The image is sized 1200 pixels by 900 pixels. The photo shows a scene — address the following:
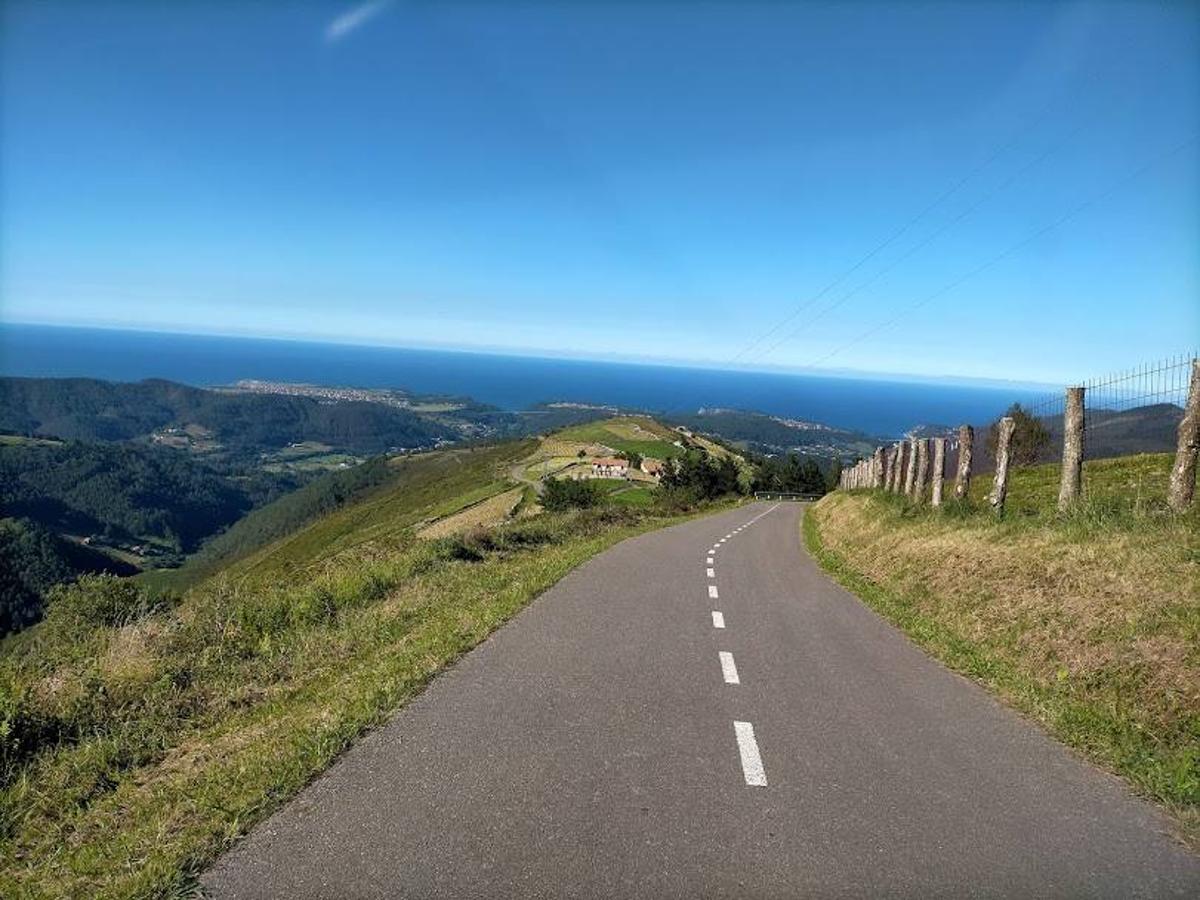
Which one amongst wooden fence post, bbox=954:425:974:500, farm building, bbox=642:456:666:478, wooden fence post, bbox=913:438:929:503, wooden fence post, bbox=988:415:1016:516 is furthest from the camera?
farm building, bbox=642:456:666:478

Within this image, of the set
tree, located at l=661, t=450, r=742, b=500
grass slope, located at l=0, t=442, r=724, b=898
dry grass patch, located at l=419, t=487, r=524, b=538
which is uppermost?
grass slope, located at l=0, t=442, r=724, b=898

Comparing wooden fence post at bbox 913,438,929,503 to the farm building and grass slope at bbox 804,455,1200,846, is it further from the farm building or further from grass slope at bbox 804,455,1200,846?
the farm building

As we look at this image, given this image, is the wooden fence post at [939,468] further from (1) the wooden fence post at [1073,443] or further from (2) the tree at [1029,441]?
(2) the tree at [1029,441]

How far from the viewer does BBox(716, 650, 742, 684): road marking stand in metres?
7.73

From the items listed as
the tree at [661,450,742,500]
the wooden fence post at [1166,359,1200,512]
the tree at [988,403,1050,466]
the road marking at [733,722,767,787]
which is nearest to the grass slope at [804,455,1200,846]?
the wooden fence post at [1166,359,1200,512]

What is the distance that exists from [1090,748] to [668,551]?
13.6m

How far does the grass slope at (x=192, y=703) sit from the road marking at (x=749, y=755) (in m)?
2.89

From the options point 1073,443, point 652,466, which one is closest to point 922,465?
point 1073,443

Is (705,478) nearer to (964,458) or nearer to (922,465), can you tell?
(922,465)

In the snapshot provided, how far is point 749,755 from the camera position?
Answer: 568 centimetres

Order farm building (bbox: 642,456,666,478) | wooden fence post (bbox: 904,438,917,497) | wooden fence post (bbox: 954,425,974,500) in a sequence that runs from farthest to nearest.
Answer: farm building (bbox: 642,456,666,478)
wooden fence post (bbox: 904,438,917,497)
wooden fence post (bbox: 954,425,974,500)

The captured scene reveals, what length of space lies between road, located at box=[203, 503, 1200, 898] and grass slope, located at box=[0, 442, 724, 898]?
0.41 metres

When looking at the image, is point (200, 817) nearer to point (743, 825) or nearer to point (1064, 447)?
point (743, 825)

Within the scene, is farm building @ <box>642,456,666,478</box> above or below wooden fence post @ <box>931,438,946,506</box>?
below
